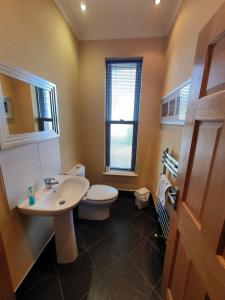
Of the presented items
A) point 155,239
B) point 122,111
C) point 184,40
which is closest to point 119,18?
point 184,40

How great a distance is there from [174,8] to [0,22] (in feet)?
5.65

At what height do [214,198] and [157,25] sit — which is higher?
[157,25]

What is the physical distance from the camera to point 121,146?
8.22 ft

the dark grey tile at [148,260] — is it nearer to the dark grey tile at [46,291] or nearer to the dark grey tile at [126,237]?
the dark grey tile at [126,237]

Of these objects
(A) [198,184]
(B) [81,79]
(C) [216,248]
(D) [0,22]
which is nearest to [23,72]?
(D) [0,22]

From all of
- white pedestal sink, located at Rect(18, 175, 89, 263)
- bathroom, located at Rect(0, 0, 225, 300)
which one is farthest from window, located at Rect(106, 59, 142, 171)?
white pedestal sink, located at Rect(18, 175, 89, 263)

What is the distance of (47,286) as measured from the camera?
4.03ft

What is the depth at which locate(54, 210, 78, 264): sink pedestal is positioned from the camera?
1345mm

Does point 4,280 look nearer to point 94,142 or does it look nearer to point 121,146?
point 94,142

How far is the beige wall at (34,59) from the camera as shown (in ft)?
3.27

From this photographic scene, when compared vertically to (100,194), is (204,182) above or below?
above

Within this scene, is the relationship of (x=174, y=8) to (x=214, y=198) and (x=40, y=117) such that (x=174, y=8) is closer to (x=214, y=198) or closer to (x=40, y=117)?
(x=40, y=117)

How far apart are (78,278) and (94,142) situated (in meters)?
1.75

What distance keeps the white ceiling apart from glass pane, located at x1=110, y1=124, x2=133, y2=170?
1.32 m
